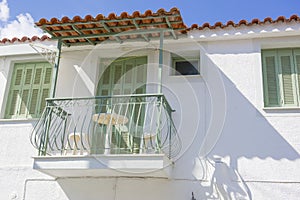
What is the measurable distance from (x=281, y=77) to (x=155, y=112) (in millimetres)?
3050

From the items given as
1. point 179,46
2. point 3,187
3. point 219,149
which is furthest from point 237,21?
point 3,187

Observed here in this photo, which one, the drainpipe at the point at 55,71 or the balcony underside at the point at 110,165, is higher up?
the drainpipe at the point at 55,71

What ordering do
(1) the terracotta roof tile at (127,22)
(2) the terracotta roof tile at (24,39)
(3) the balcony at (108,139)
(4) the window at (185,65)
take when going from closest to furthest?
(3) the balcony at (108,139) → (1) the terracotta roof tile at (127,22) → (4) the window at (185,65) → (2) the terracotta roof tile at (24,39)

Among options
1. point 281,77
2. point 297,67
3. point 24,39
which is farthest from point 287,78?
point 24,39

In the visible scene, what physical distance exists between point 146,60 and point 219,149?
2921 millimetres

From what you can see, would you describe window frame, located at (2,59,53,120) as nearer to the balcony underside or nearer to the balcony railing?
the balcony railing

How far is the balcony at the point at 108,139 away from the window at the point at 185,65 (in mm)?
1260

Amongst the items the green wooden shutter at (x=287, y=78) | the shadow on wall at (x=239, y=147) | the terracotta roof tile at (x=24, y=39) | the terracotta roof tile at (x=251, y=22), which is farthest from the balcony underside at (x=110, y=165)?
the terracotta roof tile at (x=24, y=39)

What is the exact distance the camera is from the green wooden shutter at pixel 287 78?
816 cm

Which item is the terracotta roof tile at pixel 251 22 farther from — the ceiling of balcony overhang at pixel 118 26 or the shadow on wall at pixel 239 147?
the shadow on wall at pixel 239 147

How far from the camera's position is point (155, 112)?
8.38 m

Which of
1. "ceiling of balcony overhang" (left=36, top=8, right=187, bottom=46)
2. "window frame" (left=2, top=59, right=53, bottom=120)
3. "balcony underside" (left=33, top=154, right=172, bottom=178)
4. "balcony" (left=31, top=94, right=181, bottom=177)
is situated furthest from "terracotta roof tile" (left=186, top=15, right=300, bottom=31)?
"window frame" (left=2, top=59, right=53, bottom=120)

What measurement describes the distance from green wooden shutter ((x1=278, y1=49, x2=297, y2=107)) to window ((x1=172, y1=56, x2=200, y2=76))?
78.6 inches

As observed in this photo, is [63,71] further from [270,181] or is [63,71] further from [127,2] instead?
[270,181]
